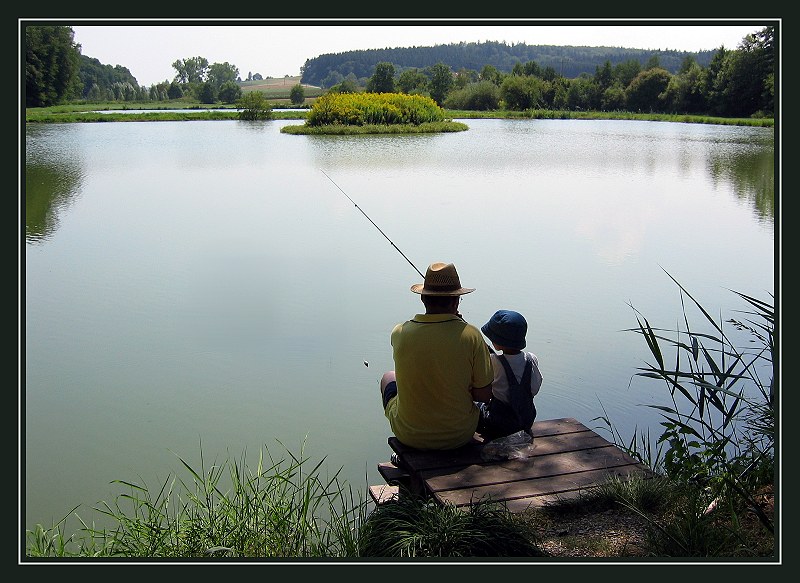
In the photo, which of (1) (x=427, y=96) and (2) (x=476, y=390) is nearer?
(2) (x=476, y=390)

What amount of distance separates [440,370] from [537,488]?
0.49 m

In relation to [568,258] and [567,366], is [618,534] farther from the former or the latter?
[568,258]

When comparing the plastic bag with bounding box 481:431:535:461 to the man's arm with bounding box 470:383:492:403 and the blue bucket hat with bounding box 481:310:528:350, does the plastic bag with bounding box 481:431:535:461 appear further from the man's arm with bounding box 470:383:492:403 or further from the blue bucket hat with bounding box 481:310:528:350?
the blue bucket hat with bounding box 481:310:528:350

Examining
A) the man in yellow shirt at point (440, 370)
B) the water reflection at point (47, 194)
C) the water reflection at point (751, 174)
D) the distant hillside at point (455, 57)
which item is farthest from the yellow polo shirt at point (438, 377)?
the water reflection at point (751, 174)

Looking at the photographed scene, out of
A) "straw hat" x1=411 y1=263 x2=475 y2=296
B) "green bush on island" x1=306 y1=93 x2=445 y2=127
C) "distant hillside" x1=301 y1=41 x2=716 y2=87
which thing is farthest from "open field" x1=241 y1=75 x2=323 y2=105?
"straw hat" x1=411 y1=263 x2=475 y2=296

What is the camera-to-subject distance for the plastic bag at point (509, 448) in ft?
9.87

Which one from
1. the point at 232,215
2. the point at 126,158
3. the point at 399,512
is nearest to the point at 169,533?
the point at 399,512

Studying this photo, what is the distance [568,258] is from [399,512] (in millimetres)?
5240

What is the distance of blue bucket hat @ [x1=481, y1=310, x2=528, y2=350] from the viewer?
3.09 metres

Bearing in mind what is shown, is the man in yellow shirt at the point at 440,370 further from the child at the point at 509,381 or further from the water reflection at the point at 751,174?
the water reflection at the point at 751,174

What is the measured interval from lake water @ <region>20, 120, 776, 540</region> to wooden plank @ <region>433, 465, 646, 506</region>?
801mm

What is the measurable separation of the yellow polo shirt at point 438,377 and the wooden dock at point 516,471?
7 cm

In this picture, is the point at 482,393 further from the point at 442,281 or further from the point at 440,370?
the point at 442,281

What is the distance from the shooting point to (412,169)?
14.0 metres
